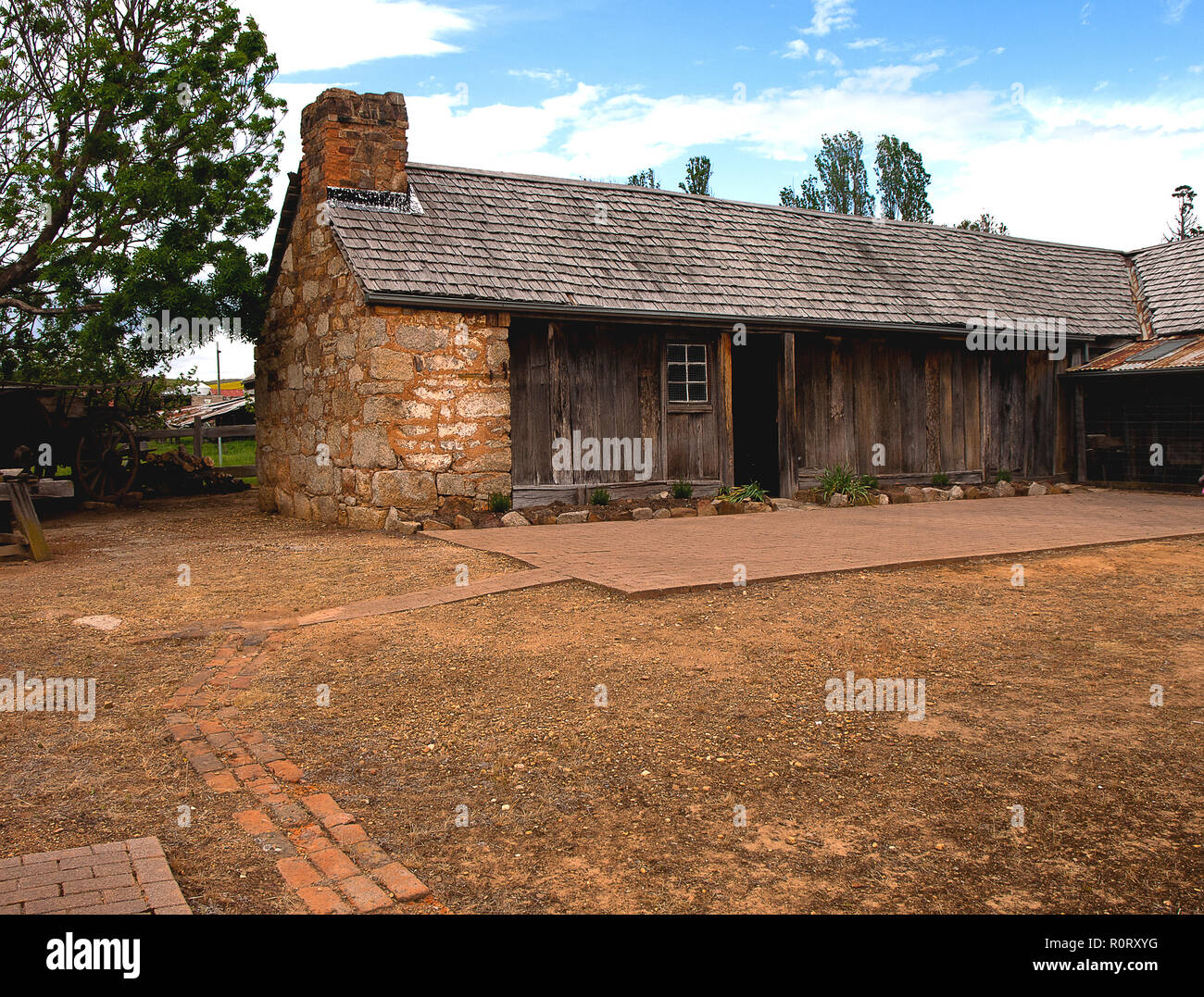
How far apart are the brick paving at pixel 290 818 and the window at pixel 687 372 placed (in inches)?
405

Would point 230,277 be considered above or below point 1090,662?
above

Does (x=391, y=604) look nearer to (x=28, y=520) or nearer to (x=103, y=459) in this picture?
(x=28, y=520)

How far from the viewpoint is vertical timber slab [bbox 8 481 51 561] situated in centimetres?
1073

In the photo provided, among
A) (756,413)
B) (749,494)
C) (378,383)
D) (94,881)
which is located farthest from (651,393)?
(94,881)

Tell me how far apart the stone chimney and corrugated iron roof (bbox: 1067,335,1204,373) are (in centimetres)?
1263

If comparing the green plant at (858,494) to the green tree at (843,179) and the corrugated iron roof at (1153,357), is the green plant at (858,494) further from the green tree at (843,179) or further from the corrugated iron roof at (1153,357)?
the green tree at (843,179)

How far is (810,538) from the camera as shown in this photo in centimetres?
1095

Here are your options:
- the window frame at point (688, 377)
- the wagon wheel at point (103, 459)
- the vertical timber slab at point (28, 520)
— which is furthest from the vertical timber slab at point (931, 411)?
the wagon wheel at point (103, 459)

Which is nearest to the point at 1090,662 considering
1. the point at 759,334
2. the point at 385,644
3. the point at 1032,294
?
the point at 385,644

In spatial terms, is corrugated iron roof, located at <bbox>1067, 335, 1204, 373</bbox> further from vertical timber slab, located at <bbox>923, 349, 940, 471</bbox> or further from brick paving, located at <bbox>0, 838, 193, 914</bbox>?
brick paving, located at <bbox>0, 838, 193, 914</bbox>

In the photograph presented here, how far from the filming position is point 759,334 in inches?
616

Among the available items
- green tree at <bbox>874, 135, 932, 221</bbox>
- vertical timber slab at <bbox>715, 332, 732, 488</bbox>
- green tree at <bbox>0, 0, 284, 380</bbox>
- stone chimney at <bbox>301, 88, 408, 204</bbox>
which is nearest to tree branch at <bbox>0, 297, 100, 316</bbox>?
green tree at <bbox>0, 0, 284, 380</bbox>

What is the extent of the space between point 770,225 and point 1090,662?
13.2 meters
